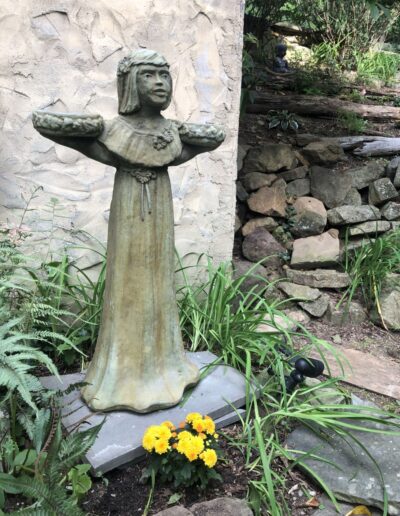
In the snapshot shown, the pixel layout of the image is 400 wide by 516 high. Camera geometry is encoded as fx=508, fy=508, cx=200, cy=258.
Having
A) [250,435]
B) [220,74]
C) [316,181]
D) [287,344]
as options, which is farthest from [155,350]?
[316,181]

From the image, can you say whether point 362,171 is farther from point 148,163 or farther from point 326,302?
point 148,163

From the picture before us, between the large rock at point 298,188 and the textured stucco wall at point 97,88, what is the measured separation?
1413 mm

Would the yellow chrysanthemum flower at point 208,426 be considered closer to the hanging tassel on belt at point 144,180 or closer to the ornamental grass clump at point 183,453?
the ornamental grass clump at point 183,453

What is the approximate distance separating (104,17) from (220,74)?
894 mm

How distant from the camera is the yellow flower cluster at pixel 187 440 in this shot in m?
1.98

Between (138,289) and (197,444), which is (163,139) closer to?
(138,289)

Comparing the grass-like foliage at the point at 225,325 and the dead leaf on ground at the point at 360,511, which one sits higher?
the grass-like foliage at the point at 225,325

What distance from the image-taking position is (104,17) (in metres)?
3.30

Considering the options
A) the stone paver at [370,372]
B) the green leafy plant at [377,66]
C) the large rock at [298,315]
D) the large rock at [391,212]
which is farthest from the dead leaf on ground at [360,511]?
the green leafy plant at [377,66]

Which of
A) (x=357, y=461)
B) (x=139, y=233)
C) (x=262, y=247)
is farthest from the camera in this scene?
(x=262, y=247)

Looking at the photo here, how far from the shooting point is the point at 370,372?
346 centimetres

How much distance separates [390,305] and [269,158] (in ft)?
6.05

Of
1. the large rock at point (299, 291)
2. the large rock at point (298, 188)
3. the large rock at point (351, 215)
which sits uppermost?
the large rock at point (298, 188)

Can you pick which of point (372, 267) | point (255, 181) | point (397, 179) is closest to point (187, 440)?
point (372, 267)
